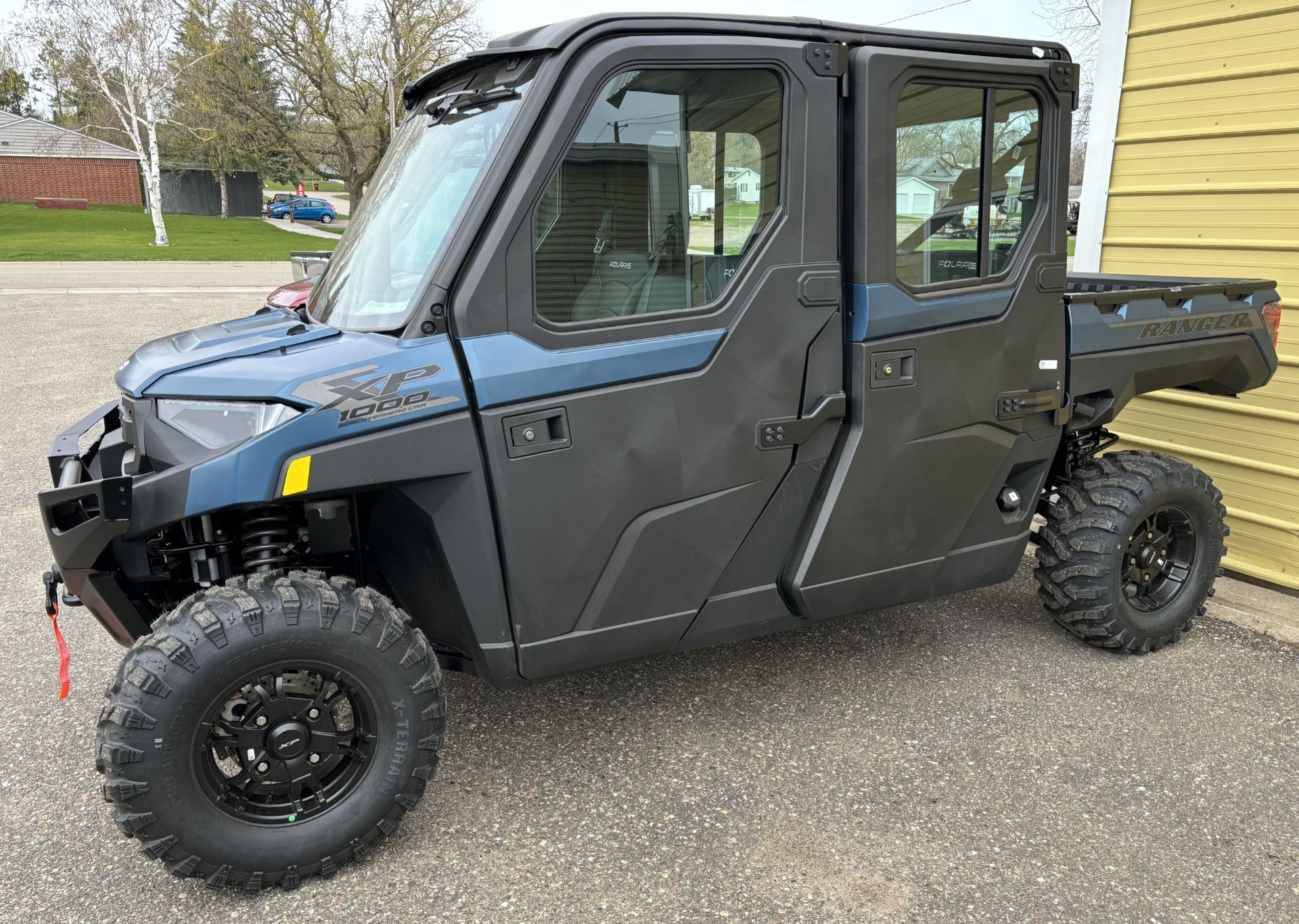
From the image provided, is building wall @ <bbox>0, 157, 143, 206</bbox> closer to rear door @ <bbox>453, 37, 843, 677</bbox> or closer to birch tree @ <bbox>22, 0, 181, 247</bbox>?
birch tree @ <bbox>22, 0, 181, 247</bbox>

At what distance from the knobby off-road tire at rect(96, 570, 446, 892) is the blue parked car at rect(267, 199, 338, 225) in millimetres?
51493

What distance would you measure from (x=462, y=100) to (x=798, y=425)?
4.62 ft

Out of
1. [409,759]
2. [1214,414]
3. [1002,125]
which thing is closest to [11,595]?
[409,759]

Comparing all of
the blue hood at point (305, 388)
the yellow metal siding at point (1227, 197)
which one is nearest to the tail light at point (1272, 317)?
the yellow metal siding at point (1227, 197)

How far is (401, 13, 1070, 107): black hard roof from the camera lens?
274cm

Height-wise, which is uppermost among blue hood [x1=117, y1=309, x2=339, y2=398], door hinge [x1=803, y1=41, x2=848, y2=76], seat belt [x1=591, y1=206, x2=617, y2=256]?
door hinge [x1=803, y1=41, x2=848, y2=76]

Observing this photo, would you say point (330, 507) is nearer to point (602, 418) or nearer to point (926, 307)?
point (602, 418)

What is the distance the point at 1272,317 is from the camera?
4348mm

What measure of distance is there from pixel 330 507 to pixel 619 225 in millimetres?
1161

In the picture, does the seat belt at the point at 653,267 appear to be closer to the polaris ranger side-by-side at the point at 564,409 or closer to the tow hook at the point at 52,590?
the polaris ranger side-by-side at the point at 564,409

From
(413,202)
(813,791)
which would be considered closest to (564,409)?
(413,202)

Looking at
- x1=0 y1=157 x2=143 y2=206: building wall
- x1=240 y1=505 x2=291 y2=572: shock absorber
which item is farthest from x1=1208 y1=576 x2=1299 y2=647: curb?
x1=0 y1=157 x2=143 y2=206: building wall

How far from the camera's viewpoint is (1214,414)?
208 inches

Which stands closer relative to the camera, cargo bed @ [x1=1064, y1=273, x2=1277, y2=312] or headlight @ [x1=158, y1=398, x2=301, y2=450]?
headlight @ [x1=158, y1=398, x2=301, y2=450]
